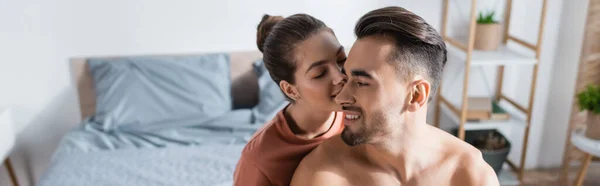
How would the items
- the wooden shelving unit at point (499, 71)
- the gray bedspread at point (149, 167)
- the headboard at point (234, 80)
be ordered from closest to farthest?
the gray bedspread at point (149, 167), the wooden shelving unit at point (499, 71), the headboard at point (234, 80)

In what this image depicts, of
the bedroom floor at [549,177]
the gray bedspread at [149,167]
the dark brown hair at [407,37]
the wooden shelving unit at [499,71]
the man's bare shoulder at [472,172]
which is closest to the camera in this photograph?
the dark brown hair at [407,37]

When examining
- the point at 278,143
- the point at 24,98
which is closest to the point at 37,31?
the point at 24,98

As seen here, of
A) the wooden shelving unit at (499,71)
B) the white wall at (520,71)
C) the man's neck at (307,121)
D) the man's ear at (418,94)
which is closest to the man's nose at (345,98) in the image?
the man's ear at (418,94)

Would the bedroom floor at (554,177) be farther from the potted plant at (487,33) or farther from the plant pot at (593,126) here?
the potted plant at (487,33)

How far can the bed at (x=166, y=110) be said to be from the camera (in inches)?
87.5

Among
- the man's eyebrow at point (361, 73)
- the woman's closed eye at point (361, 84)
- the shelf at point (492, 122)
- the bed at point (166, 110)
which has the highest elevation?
the man's eyebrow at point (361, 73)

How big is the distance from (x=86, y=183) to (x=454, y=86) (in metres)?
1.93

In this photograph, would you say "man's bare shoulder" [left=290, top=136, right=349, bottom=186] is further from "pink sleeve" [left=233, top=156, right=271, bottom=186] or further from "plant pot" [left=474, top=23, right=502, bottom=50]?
"plant pot" [left=474, top=23, right=502, bottom=50]

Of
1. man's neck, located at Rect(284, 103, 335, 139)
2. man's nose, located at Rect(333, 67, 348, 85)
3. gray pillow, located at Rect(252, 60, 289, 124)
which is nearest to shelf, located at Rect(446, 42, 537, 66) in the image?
gray pillow, located at Rect(252, 60, 289, 124)

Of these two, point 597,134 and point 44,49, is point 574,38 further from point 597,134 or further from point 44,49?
point 44,49

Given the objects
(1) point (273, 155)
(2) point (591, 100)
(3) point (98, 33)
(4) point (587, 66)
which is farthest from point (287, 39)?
(4) point (587, 66)

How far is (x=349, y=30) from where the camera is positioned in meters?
2.71

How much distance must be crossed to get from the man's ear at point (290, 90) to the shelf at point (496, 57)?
1491 mm

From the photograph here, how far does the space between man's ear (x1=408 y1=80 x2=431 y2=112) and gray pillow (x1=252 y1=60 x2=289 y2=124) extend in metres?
1.57
